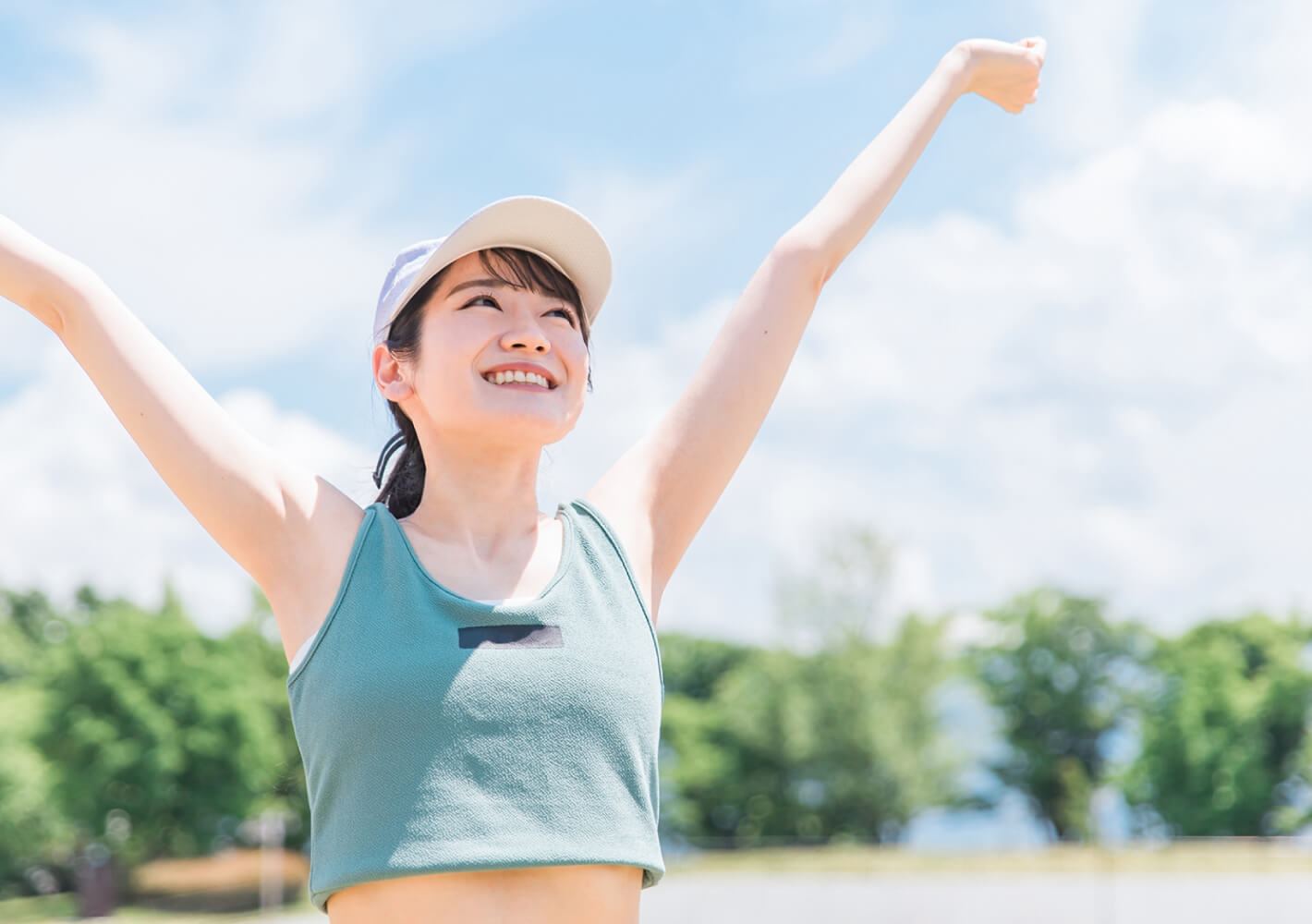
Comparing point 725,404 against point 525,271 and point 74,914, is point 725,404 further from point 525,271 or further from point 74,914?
point 74,914

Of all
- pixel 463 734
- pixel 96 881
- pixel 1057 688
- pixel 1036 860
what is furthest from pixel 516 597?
pixel 1057 688

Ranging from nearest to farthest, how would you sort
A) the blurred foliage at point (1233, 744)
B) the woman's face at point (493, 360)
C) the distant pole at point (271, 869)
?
the woman's face at point (493, 360)
the distant pole at point (271, 869)
the blurred foliage at point (1233, 744)

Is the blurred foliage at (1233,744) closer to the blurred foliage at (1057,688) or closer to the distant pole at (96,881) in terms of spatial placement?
the blurred foliage at (1057,688)

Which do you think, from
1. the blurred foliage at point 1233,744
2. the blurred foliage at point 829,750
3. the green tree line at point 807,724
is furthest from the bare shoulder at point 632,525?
the blurred foliage at point 1233,744

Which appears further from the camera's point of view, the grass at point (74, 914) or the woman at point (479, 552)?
the grass at point (74, 914)

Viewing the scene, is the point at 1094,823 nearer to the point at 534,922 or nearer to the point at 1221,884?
the point at 1221,884

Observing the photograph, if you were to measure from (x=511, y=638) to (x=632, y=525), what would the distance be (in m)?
0.36

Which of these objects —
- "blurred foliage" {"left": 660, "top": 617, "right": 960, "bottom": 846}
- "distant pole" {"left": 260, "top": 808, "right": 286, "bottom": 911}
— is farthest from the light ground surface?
"blurred foliage" {"left": 660, "top": 617, "right": 960, "bottom": 846}

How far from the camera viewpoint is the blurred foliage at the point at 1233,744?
135ft

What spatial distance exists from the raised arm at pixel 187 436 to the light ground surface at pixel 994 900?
68.9ft

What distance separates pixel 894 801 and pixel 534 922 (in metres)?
40.4

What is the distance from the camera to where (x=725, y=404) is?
2.15 m

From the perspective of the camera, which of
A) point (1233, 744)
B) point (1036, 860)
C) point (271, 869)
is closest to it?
point (1036, 860)

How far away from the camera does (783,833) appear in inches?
1709
